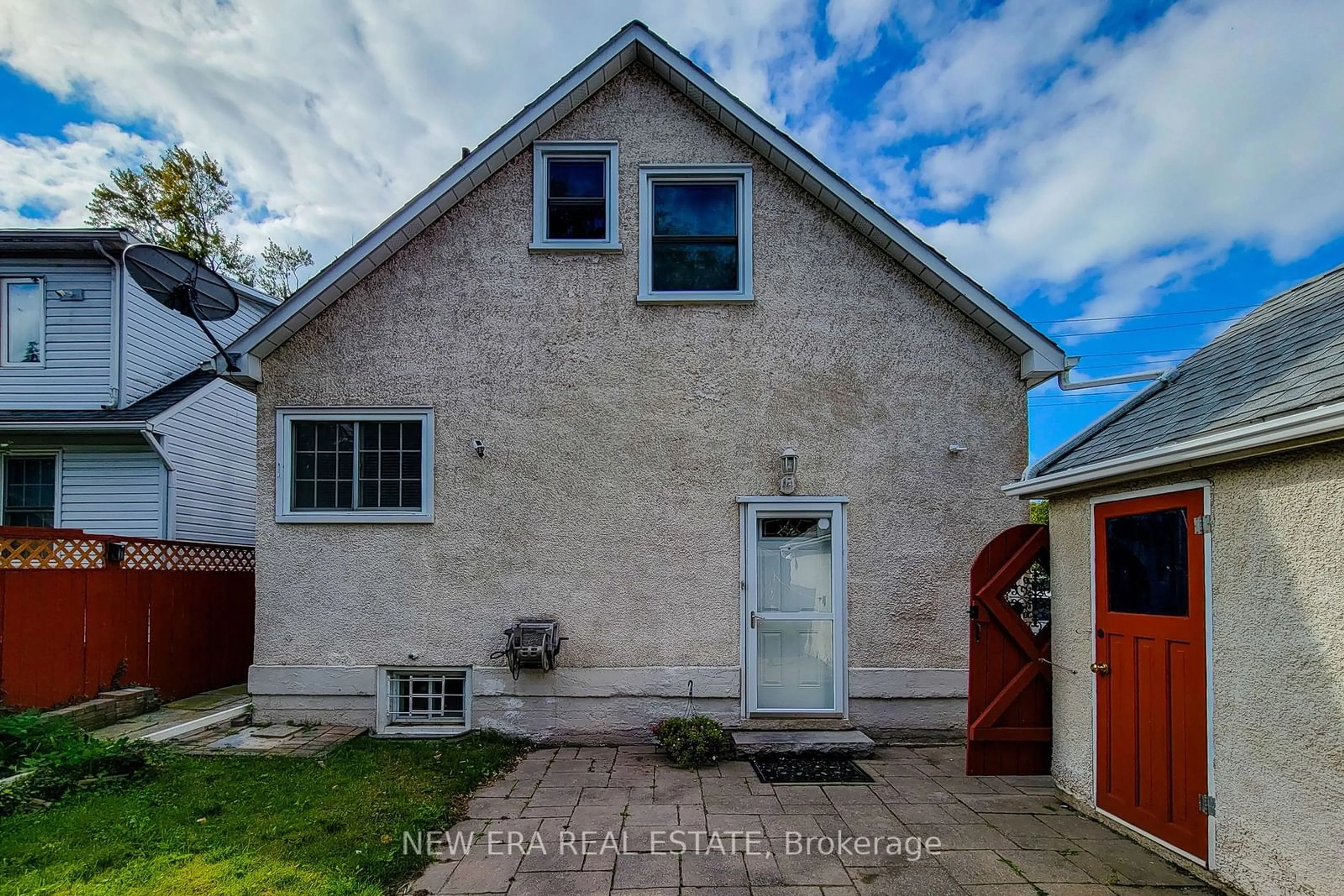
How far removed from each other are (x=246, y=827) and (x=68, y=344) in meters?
8.87

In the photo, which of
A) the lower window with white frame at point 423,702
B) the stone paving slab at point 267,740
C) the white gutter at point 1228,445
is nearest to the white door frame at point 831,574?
the white gutter at point 1228,445

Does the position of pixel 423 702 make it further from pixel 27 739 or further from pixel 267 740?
pixel 27 739

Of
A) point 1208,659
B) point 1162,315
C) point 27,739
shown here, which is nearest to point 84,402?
point 27,739

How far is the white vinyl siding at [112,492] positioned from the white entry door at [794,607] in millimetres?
8574

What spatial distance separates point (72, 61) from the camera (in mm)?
8297

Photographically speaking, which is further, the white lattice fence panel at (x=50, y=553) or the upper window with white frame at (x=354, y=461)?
the upper window with white frame at (x=354, y=461)

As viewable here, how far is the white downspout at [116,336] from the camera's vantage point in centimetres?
901

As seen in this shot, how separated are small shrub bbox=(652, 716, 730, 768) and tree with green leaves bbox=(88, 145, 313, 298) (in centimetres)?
1645

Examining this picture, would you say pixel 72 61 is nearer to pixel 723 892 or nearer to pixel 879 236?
pixel 879 236

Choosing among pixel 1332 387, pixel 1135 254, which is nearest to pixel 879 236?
pixel 1332 387

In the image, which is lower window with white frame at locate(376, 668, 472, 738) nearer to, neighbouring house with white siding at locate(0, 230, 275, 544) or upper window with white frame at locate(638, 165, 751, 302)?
upper window with white frame at locate(638, 165, 751, 302)

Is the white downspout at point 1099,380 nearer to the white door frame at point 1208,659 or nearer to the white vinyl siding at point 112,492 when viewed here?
the white door frame at point 1208,659

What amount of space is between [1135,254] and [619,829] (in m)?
19.5

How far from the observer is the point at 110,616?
663 centimetres
